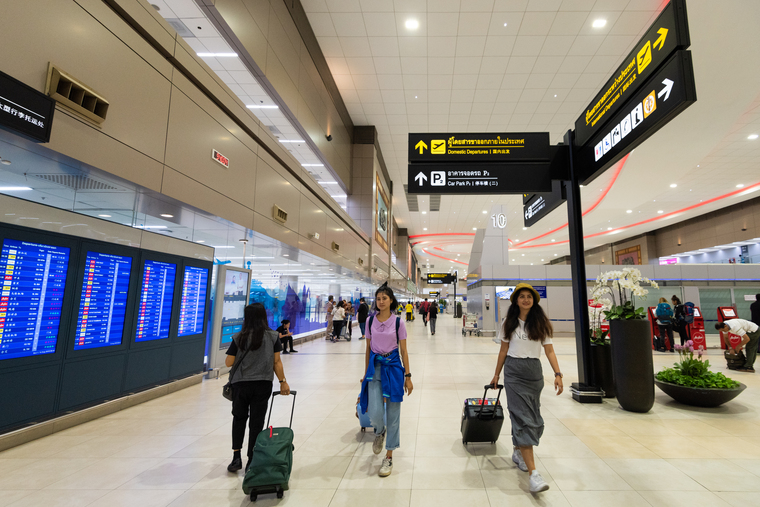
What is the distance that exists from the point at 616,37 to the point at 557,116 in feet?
13.1

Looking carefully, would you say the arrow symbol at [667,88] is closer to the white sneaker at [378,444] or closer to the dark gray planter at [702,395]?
the dark gray planter at [702,395]

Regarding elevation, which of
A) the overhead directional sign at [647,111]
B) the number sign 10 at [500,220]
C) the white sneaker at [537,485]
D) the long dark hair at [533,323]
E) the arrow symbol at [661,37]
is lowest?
the white sneaker at [537,485]

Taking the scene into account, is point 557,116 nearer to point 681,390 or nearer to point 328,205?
point 328,205

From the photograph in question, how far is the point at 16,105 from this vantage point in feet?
8.50

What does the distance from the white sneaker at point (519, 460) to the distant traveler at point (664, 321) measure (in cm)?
981

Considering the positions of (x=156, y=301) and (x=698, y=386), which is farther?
(x=156, y=301)

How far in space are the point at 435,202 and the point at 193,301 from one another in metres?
18.4

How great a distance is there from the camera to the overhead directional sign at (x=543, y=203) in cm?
579

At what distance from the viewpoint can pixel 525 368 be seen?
287 cm

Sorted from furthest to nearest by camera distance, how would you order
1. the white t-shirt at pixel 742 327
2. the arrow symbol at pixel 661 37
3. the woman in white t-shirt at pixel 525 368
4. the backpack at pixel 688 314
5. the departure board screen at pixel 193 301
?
the backpack at pixel 688 314 < the white t-shirt at pixel 742 327 < the departure board screen at pixel 193 301 < the arrow symbol at pixel 661 37 < the woman in white t-shirt at pixel 525 368

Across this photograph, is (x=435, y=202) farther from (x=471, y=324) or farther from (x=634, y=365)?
(x=634, y=365)

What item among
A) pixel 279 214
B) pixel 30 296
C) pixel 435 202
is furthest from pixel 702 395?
pixel 435 202

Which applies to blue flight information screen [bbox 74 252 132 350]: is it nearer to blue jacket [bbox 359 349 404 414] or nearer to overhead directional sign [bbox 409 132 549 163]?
blue jacket [bbox 359 349 404 414]

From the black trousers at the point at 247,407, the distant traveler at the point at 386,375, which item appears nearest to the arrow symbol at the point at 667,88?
the distant traveler at the point at 386,375
